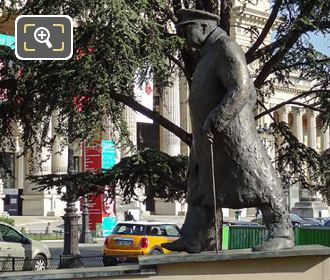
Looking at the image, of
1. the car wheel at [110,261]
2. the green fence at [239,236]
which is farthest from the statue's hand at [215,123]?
the car wheel at [110,261]

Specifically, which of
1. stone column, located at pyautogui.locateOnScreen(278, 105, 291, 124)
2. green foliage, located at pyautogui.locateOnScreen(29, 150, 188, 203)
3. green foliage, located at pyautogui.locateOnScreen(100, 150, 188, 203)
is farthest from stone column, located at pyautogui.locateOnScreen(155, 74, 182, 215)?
green foliage, located at pyautogui.locateOnScreen(100, 150, 188, 203)

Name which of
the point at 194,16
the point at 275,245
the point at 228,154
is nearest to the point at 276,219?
the point at 275,245

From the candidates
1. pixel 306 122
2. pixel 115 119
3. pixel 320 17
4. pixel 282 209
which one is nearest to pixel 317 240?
pixel 320 17

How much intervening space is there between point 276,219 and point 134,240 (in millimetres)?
16222

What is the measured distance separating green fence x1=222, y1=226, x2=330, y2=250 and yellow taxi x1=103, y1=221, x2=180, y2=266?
2.08 meters

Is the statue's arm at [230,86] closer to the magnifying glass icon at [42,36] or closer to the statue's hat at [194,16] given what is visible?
the statue's hat at [194,16]

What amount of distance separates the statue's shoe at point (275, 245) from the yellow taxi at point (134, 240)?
15.4 meters

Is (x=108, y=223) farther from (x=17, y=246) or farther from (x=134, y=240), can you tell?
(x=17, y=246)

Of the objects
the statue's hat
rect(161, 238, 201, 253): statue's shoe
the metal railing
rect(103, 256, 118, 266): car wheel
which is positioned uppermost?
the statue's hat

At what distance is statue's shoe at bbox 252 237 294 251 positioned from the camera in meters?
6.88

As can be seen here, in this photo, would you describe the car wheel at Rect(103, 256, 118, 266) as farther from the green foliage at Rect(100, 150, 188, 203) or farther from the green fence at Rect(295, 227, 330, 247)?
the green foliage at Rect(100, 150, 188, 203)

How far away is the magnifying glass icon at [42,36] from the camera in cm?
800

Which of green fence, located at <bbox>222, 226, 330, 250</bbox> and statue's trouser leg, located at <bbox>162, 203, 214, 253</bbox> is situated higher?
statue's trouser leg, located at <bbox>162, 203, 214, 253</bbox>

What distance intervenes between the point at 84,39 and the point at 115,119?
5.18ft
